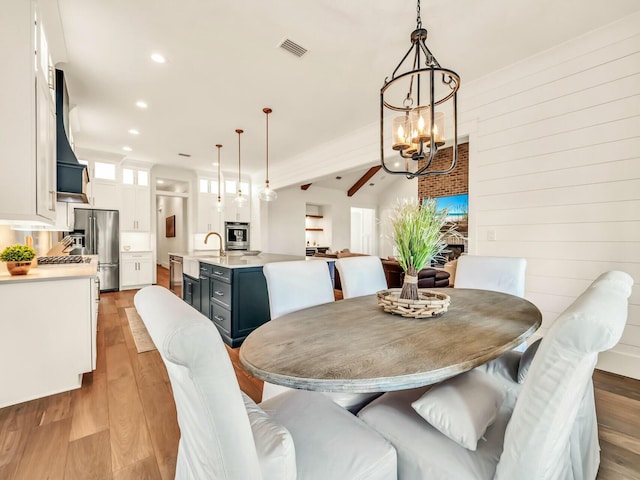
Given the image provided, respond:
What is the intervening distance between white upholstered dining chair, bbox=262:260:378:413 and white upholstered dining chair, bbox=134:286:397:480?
0.68m

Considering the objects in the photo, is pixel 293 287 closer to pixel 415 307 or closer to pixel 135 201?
pixel 415 307

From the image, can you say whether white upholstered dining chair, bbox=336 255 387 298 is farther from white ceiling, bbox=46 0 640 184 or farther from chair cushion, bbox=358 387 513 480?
white ceiling, bbox=46 0 640 184

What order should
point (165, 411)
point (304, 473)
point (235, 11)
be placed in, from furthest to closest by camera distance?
1. point (235, 11)
2. point (165, 411)
3. point (304, 473)

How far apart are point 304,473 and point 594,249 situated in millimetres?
2995

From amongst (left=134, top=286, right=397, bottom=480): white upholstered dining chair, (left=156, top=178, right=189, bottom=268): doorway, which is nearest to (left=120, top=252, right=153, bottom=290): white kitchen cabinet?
(left=156, top=178, right=189, bottom=268): doorway

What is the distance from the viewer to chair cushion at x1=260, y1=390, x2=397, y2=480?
84 cm

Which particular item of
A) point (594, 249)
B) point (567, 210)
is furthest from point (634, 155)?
point (594, 249)

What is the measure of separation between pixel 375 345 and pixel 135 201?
6.69 m

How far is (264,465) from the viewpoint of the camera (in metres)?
0.73

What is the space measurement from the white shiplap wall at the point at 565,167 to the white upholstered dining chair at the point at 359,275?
1594 mm

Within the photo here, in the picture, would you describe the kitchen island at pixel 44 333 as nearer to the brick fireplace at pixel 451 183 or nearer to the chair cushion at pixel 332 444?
the chair cushion at pixel 332 444

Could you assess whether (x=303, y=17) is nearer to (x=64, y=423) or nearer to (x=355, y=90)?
(x=355, y=90)

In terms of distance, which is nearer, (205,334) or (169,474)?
→ (205,334)

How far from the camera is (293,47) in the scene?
263 centimetres
